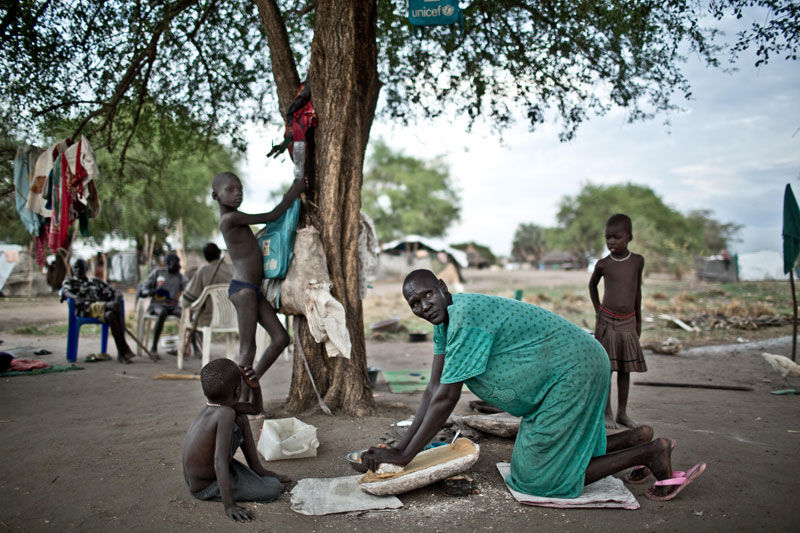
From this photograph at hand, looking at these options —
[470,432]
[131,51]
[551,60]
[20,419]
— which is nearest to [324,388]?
[470,432]

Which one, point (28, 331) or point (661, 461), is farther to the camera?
point (28, 331)

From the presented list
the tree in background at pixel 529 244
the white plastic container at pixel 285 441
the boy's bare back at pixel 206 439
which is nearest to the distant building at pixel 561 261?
the tree in background at pixel 529 244

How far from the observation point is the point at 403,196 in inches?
1521

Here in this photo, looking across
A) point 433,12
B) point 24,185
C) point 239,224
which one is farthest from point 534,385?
point 24,185

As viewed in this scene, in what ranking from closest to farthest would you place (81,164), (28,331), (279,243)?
(279,243)
(81,164)
(28,331)

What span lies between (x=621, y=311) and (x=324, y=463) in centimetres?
267

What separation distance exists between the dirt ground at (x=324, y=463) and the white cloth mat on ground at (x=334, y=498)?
0.05 metres

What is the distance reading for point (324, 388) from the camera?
15.2ft

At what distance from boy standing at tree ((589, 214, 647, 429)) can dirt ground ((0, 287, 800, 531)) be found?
16.3 inches

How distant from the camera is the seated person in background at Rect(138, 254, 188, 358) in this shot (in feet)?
26.2

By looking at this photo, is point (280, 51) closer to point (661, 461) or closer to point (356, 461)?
point (356, 461)

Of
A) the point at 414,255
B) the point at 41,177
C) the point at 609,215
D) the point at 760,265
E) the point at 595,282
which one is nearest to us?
the point at 595,282

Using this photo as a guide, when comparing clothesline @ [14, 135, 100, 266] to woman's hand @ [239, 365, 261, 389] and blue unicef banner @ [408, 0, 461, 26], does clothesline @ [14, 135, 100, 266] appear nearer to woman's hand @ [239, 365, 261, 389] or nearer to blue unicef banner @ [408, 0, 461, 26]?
blue unicef banner @ [408, 0, 461, 26]

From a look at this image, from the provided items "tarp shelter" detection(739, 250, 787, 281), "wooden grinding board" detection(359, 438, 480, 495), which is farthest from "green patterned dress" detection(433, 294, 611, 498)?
"tarp shelter" detection(739, 250, 787, 281)
